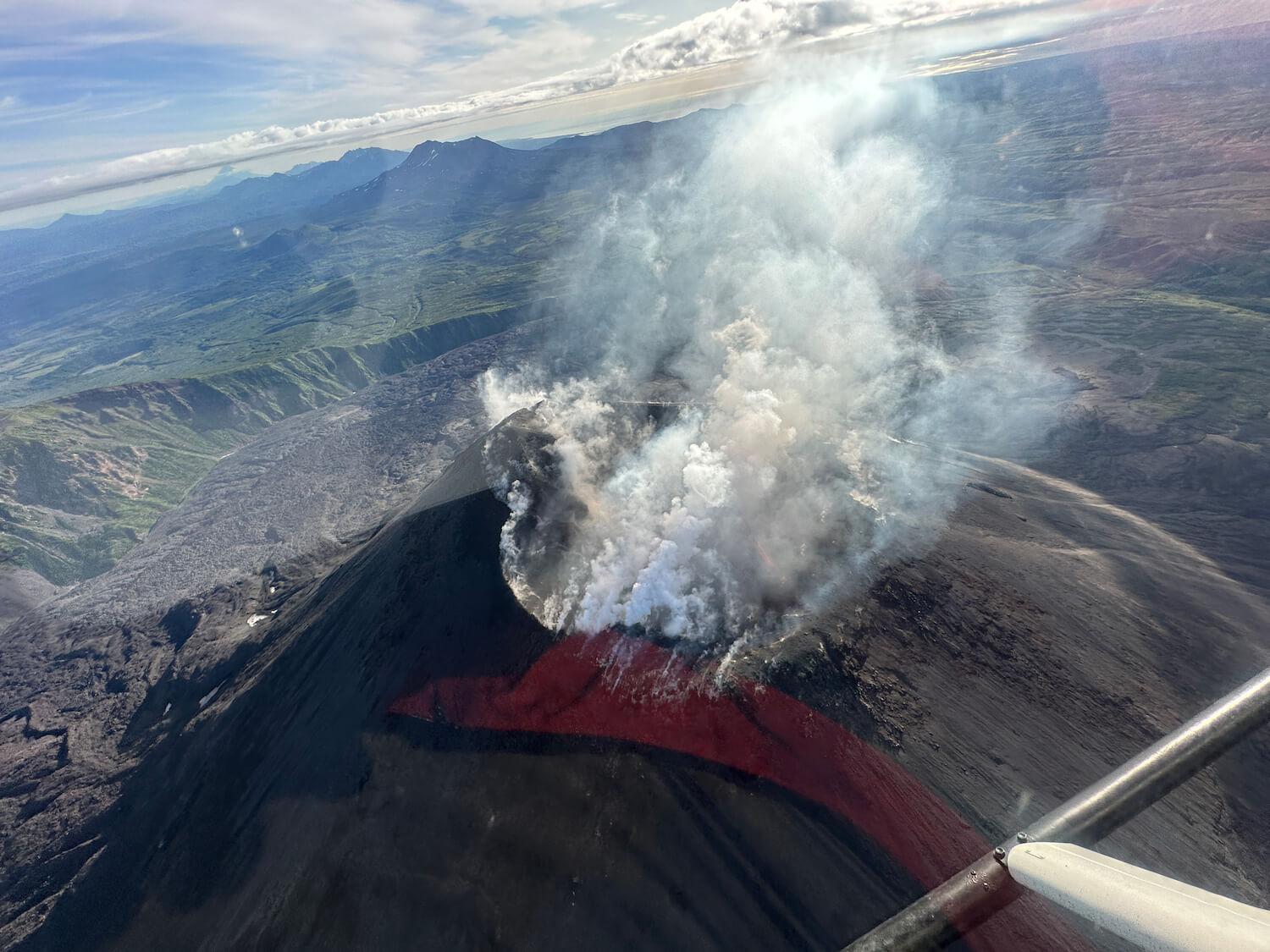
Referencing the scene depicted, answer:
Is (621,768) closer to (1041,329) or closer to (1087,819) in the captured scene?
(1087,819)

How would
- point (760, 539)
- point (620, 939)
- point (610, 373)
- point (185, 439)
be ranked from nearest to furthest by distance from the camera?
1. point (620, 939)
2. point (760, 539)
3. point (610, 373)
4. point (185, 439)

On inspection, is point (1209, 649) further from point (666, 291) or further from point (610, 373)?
point (666, 291)

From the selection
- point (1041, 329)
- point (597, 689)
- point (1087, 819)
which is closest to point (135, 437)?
point (597, 689)

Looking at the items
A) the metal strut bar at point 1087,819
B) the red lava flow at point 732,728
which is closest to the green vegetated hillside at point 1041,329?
the metal strut bar at point 1087,819

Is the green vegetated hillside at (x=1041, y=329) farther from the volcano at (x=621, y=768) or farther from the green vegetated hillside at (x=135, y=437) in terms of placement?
the volcano at (x=621, y=768)

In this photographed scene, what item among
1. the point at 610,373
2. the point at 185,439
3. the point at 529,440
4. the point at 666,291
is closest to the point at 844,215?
the point at 666,291

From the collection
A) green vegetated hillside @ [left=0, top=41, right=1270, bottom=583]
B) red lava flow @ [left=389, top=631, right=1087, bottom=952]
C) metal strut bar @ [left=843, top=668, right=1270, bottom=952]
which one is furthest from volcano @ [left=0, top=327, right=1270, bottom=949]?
green vegetated hillside @ [left=0, top=41, right=1270, bottom=583]
